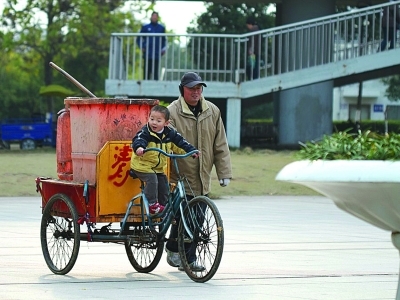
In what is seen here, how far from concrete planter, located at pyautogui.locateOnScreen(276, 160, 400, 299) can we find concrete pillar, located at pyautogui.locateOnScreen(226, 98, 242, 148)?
24.5 metres

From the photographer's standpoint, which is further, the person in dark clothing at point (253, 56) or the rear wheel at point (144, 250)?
the person in dark clothing at point (253, 56)

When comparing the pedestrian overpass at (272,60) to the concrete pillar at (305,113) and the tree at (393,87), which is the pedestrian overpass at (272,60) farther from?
the tree at (393,87)

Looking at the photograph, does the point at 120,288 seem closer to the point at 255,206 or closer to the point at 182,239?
the point at 182,239

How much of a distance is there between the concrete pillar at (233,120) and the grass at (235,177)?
3.41m

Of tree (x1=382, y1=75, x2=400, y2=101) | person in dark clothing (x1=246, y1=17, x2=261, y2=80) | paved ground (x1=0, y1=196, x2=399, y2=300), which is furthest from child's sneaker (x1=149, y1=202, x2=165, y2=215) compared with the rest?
tree (x1=382, y1=75, x2=400, y2=101)

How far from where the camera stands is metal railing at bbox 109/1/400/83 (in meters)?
29.2

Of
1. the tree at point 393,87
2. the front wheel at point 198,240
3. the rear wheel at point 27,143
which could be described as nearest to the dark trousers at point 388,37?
the rear wheel at point 27,143

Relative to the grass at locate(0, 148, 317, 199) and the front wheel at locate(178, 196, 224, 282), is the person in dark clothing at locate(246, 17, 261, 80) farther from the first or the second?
the front wheel at locate(178, 196, 224, 282)

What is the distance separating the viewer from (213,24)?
2098 inches

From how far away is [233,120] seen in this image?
29578 mm

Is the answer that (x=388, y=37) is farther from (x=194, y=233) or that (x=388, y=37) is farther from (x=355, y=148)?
(x=355, y=148)

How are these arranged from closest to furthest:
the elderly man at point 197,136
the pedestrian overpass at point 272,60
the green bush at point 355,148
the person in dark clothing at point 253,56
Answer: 1. the green bush at point 355,148
2. the elderly man at point 197,136
3. the pedestrian overpass at point 272,60
4. the person in dark clothing at point 253,56

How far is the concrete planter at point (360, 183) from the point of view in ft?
15.1

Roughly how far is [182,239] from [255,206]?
28.6 feet
